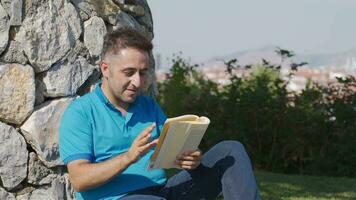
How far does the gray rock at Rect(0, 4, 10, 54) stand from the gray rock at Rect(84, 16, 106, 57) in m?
0.49

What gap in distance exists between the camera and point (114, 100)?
11.3ft

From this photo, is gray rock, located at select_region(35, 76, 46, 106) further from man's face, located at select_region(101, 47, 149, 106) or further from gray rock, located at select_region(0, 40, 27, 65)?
man's face, located at select_region(101, 47, 149, 106)

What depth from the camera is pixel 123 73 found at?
3.29 meters

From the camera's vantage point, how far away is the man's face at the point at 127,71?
10.7 ft

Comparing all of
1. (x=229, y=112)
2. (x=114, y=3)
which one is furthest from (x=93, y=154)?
(x=229, y=112)

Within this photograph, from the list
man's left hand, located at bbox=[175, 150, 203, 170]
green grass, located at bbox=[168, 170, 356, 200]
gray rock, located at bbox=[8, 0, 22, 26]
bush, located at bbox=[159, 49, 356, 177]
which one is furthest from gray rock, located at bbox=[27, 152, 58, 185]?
bush, located at bbox=[159, 49, 356, 177]

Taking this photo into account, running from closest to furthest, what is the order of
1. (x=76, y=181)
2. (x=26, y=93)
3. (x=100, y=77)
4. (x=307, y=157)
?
(x=76, y=181) < (x=26, y=93) < (x=100, y=77) < (x=307, y=157)

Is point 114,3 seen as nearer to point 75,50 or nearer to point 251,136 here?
point 75,50

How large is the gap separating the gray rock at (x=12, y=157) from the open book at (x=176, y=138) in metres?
1.05

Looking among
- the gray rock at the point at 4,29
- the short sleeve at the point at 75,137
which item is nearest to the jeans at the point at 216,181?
the short sleeve at the point at 75,137

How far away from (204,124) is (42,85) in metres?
1.26

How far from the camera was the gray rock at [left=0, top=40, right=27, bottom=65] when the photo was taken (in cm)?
401

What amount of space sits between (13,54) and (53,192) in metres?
0.80

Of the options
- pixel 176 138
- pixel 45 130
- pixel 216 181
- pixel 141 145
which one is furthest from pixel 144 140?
pixel 45 130
